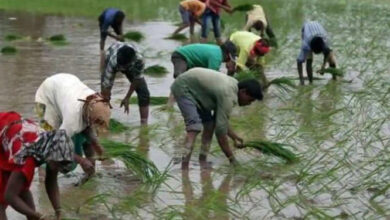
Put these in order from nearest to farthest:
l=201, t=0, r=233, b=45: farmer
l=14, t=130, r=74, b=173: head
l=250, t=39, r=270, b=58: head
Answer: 1. l=14, t=130, r=74, b=173: head
2. l=250, t=39, r=270, b=58: head
3. l=201, t=0, r=233, b=45: farmer

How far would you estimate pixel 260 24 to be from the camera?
12.0 meters

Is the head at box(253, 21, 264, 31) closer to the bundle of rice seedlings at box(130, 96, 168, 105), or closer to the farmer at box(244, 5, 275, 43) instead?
the farmer at box(244, 5, 275, 43)

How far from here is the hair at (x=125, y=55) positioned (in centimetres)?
740

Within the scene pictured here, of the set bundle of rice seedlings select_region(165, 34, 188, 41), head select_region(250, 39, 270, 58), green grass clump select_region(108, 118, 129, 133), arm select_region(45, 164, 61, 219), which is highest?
head select_region(250, 39, 270, 58)

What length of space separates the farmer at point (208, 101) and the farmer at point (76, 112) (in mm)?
909

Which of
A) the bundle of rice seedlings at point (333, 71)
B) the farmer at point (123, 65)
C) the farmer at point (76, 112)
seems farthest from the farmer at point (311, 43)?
the farmer at point (76, 112)

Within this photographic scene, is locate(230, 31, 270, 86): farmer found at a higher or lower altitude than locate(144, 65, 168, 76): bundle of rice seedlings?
higher

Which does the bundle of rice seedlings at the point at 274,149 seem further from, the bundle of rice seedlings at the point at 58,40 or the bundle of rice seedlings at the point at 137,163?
the bundle of rice seedlings at the point at 58,40

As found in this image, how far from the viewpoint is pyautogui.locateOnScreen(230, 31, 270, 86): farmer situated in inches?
355

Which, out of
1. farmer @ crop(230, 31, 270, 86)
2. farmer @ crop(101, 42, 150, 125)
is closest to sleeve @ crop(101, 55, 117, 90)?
farmer @ crop(101, 42, 150, 125)

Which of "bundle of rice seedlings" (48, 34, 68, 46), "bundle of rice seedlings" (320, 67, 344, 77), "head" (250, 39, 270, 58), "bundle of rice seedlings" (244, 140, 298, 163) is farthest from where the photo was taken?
"bundle of rice seedlings" (48, 34, 68, 46)

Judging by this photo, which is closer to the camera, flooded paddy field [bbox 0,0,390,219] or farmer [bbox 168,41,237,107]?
flooded paddy field [bbox 0,0,390,219]

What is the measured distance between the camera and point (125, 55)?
7.40 meters

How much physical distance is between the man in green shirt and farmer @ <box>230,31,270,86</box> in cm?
128
